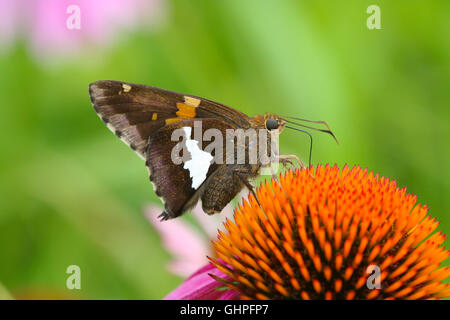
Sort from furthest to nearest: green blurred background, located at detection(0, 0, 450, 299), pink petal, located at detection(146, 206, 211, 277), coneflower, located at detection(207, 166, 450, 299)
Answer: green blurred background, located at detection(0, 0, 450, 299)
pink petal, located at detection(146, 206, 211, 277)
coneflower, located at detection(207, 166, 450, 299)

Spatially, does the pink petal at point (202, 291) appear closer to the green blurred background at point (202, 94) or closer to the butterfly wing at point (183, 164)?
the butterfly wing at point (183, 164)

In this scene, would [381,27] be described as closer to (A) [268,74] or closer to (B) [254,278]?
(A) [268,74]

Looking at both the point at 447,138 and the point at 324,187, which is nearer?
the point at 324,187

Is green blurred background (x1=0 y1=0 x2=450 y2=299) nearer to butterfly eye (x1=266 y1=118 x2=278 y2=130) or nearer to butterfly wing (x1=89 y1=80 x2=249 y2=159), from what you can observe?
butterfly wing (x1=89 y1=80 x2=249 y2=159)

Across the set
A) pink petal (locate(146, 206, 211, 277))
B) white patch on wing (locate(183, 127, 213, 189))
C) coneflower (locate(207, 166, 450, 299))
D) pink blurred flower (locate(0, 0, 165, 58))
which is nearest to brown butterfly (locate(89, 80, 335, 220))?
white patch on wing (locate(183, 127, 213, 189))

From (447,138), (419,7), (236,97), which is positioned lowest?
(447,138)

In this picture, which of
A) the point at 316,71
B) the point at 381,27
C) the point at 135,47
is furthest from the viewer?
the point at 135,47

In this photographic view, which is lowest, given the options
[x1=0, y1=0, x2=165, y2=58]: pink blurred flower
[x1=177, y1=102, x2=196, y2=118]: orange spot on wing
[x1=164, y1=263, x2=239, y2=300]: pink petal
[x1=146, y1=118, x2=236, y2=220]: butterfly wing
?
[x1=164, y1=263, x2=239, y2=300]: pink petal

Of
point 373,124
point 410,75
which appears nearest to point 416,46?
point 410,75
